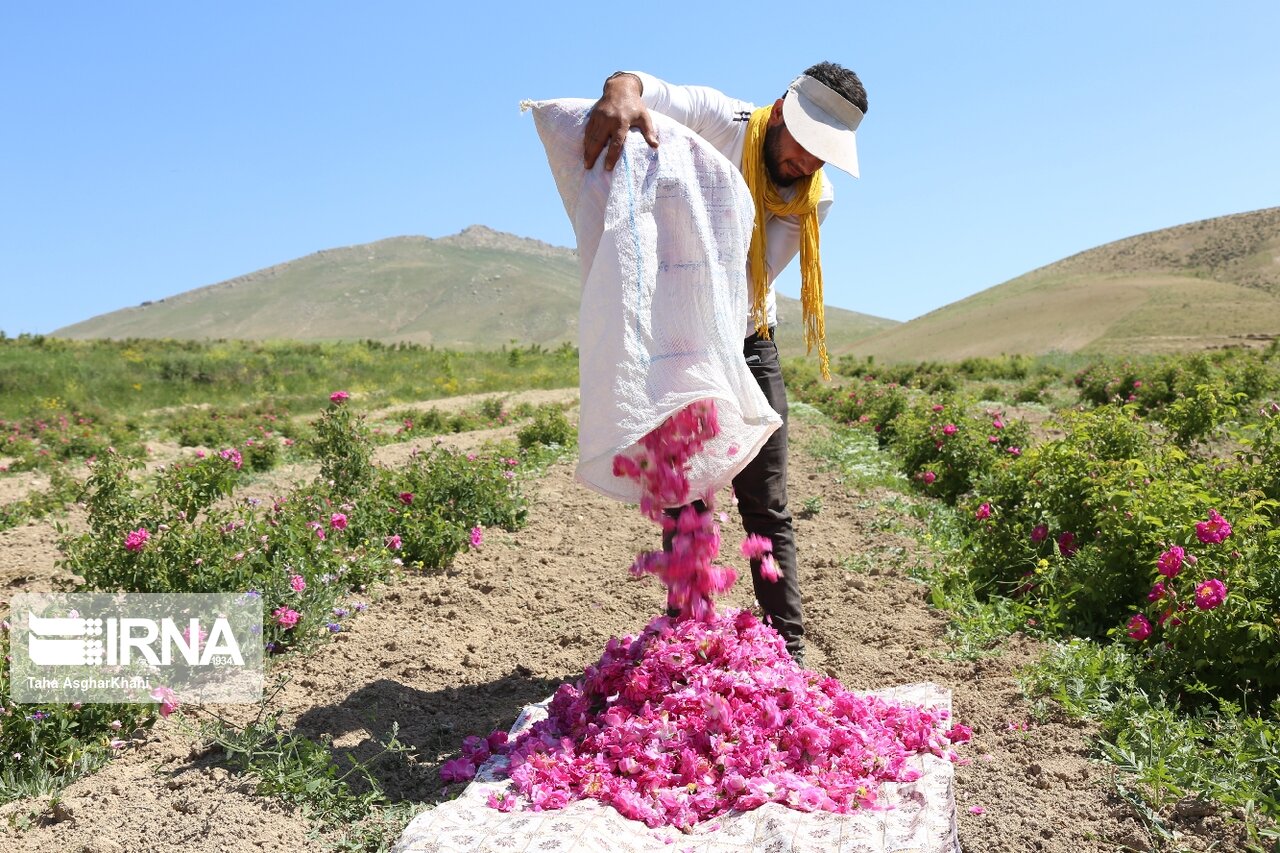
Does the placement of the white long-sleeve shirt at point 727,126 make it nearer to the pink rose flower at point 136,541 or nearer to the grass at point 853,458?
the pink rose flower at point 136,541

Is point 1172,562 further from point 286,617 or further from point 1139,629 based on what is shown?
point 286,617

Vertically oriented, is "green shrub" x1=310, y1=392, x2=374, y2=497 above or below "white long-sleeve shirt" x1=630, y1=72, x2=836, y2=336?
below

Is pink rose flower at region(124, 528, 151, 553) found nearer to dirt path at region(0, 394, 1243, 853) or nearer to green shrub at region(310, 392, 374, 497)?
dirt path at region(0, 394, 1243, 853)

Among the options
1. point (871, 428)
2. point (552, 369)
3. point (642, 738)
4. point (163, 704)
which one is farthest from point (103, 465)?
point (552, 369)

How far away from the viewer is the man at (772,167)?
3172 mm

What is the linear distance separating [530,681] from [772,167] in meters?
2.33

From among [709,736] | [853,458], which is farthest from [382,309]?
[709,736]

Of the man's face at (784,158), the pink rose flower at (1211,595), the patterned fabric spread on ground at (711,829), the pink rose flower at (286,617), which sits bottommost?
the patterned fabric spread on ground at (711,829)

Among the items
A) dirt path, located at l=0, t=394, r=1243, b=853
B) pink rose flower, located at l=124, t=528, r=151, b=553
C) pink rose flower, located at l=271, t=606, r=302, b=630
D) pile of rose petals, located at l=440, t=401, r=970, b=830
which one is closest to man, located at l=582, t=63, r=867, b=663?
pile of rose petals, located at l=440, t=401, r=970, b=830

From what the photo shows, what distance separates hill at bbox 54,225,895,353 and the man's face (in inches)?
4687

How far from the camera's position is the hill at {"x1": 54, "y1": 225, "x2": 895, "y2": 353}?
136250 mm

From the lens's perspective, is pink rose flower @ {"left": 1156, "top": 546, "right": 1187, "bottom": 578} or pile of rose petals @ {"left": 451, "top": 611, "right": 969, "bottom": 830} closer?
pile of rose petals @ {"left": 451, "top": 611, "right": 969, "bottom": 830}

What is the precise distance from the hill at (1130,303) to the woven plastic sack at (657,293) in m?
34.7

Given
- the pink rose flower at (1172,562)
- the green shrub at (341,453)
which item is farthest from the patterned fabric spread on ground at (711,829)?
the green shrub at (341,453)
